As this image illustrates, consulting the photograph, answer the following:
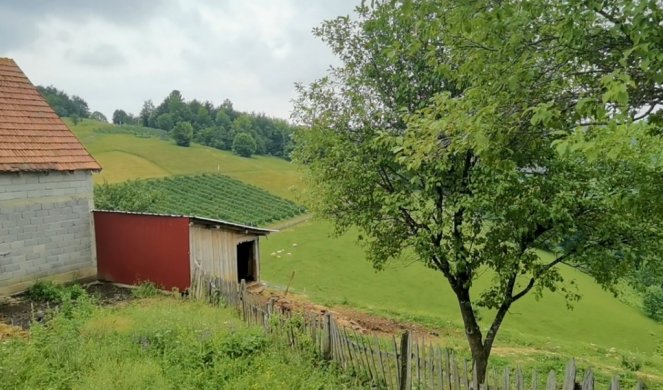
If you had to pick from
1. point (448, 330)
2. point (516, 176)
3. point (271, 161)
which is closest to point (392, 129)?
point (516, 176)

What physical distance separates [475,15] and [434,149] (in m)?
1.40

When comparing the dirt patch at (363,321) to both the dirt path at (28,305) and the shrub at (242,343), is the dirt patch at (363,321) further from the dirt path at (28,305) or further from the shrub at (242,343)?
the shrub at (242,343)

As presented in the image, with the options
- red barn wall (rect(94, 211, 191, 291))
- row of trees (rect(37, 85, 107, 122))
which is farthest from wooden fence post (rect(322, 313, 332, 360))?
row of trees (rect(37, 85, 107, 122))

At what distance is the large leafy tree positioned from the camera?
4082 millimetres

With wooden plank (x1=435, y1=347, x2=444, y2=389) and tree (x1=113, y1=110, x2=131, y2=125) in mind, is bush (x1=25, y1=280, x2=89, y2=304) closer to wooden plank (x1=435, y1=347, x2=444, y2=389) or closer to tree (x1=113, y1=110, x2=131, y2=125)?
wooden plank (x1=435, y1=347, x2=444, y2=389)

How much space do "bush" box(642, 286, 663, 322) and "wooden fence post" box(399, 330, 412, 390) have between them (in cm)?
3829

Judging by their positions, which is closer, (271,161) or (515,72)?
(515,72)

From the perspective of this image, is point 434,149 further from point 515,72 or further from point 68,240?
point 68,240

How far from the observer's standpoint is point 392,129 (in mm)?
8766

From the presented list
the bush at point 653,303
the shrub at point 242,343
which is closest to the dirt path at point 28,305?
the shrub at point 242,343

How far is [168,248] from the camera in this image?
13.4m

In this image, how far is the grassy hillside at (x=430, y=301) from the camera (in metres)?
21.5

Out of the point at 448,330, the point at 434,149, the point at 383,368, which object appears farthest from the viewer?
the point at 448,330

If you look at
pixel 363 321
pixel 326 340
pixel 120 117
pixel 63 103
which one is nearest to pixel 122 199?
pixel 363 321
